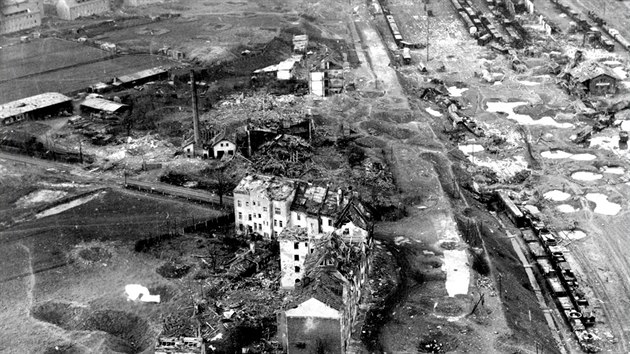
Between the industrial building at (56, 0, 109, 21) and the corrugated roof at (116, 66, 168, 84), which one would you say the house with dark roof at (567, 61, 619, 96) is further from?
the industrial building at (56, 0, 109, 21)

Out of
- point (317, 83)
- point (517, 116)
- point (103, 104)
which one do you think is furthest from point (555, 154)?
point (103, 104)

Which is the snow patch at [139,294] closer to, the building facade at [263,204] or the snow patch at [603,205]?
the building facade at [263,204]

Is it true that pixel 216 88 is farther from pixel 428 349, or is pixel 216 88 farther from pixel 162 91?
pixel 428 349

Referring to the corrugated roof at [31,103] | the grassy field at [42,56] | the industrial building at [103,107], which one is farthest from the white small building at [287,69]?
the grassy field at [42,56]

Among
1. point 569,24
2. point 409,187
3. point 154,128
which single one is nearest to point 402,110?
point 409,187

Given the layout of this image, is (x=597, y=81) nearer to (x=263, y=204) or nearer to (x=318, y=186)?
(x=318, y=186)
